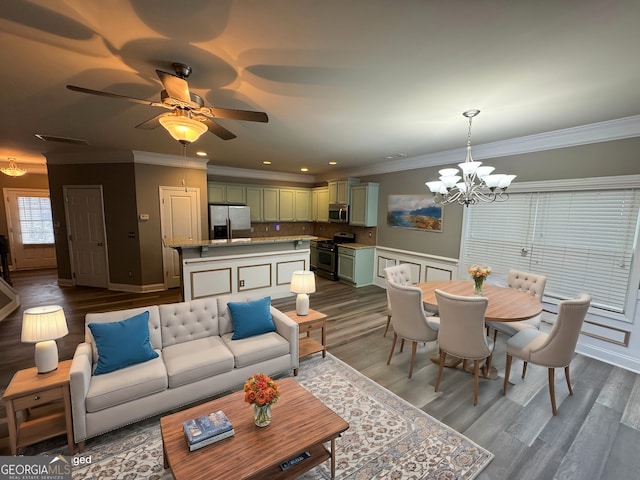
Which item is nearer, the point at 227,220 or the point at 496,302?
the point at 496,302

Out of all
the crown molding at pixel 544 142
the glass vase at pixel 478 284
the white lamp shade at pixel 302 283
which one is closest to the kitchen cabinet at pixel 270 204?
the crown molding at pixel 544 142

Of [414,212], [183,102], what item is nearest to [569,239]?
[414,212]

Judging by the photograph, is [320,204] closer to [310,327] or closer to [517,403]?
[310,327]

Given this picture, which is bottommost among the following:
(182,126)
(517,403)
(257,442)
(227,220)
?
(517,403)

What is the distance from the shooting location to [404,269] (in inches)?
157

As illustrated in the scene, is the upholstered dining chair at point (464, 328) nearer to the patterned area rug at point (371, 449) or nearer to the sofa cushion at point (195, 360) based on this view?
the patterned area rug at point (371, 449)

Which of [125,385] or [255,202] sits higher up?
[255,202]

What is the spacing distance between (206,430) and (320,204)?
640 centimetres

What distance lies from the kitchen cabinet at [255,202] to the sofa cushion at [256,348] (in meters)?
4.65

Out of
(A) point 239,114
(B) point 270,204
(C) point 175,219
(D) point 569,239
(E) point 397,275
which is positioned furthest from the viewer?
(B) point 270,204

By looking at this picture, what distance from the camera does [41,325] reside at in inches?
75.1

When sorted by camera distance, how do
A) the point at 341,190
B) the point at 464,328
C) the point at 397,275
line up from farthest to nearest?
1. the point at 341,190
2. the point at 397,275
3. the point at 464,328

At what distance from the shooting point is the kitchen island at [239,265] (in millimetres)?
4199

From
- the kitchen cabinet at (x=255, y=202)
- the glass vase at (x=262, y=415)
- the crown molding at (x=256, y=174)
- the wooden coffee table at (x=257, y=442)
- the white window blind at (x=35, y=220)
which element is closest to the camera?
the wooden coffee table at (x=257, y=442)
